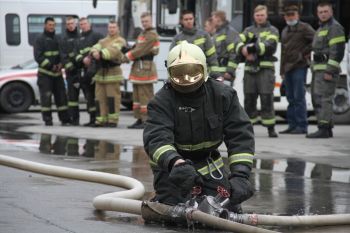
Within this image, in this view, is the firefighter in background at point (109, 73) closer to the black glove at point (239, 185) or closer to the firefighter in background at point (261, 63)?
the firefighter in background at point (261, 63)

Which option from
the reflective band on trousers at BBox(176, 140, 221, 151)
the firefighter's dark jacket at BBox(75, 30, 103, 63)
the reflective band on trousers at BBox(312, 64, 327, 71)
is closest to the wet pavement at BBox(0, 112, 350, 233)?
the reflective band on trousers at BBox(176, 140, 221, 151)

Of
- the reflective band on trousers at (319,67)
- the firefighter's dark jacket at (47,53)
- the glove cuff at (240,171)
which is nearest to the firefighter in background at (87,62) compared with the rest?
the firefighter's dark jacket at (47,53)

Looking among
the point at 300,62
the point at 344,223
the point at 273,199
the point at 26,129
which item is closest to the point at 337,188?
the point at 273,199

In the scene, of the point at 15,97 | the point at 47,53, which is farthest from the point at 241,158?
the point at 15,97

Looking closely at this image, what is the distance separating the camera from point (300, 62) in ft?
51.0

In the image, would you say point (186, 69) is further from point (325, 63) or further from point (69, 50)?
point (69, 50)

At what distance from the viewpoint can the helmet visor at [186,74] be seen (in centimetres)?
686

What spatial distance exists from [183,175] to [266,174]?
412 centimetres

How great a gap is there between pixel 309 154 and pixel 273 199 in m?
4.12

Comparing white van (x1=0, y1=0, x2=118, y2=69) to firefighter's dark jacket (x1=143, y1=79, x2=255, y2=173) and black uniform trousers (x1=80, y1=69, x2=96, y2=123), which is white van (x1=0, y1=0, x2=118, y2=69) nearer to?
black uniform trousers (x1=80, y1=69, x2=96, y2=123)

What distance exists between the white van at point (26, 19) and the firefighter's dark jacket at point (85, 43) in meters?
10.1

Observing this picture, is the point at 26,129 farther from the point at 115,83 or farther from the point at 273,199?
the point at 273,199

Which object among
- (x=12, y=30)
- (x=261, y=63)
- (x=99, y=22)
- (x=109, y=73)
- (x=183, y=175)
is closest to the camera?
(x=183, y=175)

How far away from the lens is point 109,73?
56.4ft
